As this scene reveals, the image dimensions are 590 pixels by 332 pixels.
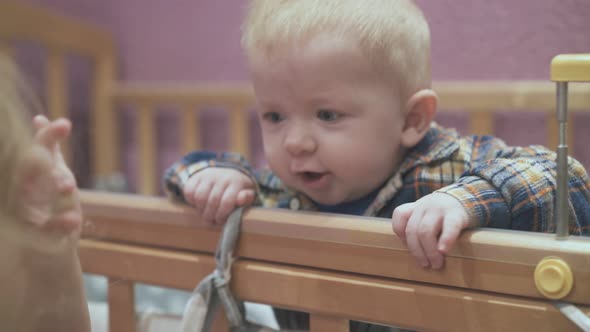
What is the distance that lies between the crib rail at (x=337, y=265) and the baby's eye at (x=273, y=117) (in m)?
0.12

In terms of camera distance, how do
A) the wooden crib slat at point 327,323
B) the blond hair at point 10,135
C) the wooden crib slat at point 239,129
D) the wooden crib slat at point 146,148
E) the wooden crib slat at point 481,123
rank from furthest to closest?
the wooden crib slat at point 146,148 < the wooden crib slat at point 239,129 < the wooden crib slat at point 481,123 < the wooden crib slat at point 327,323 < the blond hair at point 10,135

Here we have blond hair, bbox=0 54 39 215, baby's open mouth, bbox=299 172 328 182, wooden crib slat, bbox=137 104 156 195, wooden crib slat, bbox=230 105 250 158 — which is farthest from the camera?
wooden crib slat, bbox=137 104 156 195

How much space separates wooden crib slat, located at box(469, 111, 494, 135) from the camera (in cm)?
105

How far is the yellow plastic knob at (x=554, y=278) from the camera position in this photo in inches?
17.0

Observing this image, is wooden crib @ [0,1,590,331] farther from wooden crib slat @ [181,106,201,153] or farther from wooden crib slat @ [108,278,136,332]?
wooden crib slat @ [181,106,201,153]

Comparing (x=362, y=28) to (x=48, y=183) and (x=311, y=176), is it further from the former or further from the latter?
(x=48, y=183)

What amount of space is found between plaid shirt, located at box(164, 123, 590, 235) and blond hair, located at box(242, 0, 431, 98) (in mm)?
83

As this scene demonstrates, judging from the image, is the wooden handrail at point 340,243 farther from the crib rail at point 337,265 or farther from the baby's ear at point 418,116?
the baby's ear at point 418,116

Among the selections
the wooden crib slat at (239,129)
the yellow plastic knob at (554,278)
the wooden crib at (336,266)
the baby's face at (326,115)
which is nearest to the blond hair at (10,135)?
the wooden crib at (336,266)

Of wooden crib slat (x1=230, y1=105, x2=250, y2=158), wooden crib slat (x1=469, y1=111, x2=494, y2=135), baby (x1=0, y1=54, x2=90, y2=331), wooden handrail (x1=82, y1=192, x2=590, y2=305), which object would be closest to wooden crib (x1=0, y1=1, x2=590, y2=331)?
wooden handrail (x1=82, y1=192, x2=590, y2=305)

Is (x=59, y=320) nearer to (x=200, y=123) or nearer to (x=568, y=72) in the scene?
(x=568, y=72)

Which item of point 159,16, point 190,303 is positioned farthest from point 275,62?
point 159,16

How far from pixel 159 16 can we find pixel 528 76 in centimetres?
98

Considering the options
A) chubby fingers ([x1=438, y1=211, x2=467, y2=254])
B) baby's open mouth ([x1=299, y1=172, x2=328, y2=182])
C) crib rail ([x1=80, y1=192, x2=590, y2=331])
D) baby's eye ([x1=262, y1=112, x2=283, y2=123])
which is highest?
baby's eye ([x1=262, y1=112, x2=283, y2=123])
